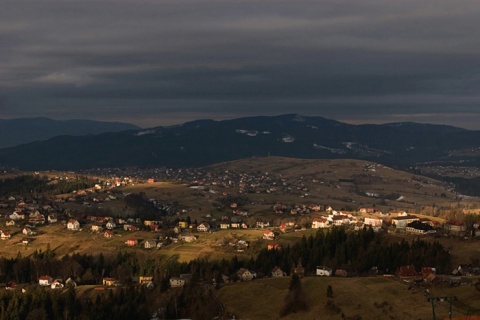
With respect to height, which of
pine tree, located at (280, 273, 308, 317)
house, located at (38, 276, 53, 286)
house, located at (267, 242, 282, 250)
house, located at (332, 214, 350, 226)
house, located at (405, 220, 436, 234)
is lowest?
house, located at (38, 276, 53, 286)

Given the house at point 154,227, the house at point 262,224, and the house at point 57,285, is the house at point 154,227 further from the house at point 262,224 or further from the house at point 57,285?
the house at point 57,285

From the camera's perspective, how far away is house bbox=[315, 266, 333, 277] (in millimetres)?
105613

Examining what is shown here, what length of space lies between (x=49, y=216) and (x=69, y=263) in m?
73.5

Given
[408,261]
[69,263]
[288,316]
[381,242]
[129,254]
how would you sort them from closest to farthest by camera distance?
1. [288,316]
2. [408,261]
3. [381,242]
4. [69,263]
5. [129,254]

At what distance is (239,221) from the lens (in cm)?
19850

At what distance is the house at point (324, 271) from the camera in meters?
106

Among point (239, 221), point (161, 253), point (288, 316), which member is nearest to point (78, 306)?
point (288, 316)

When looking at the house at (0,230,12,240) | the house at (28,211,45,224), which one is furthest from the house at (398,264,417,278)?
the house at (28,211,45,224)

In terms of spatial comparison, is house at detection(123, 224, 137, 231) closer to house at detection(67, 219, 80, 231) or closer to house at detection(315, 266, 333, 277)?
house at detection(67, 219, 80, 231)

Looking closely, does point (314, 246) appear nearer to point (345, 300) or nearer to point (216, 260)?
point (216, 260)

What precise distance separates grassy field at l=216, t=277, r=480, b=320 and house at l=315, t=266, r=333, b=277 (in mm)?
8192

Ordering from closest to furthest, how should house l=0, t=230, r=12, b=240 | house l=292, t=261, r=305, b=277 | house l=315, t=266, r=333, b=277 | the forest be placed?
the forest
house l=315, t=266, r=333, b=277
house l=292, t=261, r=305, b=277
house l=0, t=230, r=12, b=240

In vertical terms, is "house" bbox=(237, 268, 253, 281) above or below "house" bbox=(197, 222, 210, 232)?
above

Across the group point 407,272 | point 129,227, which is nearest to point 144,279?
A: point 407,272
